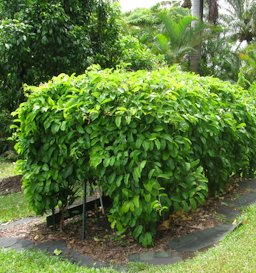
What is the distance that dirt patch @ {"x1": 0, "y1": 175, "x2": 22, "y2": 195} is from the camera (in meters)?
7.71

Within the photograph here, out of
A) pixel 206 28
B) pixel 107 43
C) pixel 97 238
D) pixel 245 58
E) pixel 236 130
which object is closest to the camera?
pixel 97 238

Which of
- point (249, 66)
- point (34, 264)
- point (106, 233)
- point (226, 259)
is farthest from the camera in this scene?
point (249, 66)

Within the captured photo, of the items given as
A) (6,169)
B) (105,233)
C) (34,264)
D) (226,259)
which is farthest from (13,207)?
(6,169)

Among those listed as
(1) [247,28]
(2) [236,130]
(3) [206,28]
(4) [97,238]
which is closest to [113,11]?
(2) [236,130]

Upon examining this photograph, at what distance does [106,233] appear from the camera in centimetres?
444

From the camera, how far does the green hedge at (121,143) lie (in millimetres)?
3844

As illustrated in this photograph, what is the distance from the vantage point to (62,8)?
652cm

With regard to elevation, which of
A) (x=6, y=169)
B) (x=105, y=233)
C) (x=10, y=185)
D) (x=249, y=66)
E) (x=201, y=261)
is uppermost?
(x=201, y=261)

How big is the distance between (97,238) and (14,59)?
11.3 feet

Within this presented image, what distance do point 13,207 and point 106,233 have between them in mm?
2359

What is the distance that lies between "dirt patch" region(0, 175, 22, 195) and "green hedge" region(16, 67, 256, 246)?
11.1ft

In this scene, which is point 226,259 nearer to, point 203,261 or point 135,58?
point 203,261

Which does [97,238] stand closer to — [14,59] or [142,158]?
[142,158]

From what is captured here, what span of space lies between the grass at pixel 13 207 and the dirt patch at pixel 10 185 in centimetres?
36
